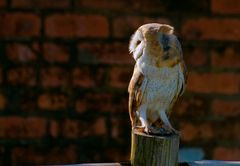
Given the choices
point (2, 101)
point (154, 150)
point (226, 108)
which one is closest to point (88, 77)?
point (2, 101)

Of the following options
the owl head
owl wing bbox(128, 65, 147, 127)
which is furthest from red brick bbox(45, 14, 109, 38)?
the owl head

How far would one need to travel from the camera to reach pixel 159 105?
5.74ft

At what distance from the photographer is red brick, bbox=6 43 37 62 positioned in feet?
8.56

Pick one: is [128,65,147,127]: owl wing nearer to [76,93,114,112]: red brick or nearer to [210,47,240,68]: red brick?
[76,93,114,112]: red brick

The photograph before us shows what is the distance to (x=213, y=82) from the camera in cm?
271

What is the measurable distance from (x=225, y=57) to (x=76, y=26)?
0.64 metres

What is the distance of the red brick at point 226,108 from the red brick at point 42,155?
621 mm

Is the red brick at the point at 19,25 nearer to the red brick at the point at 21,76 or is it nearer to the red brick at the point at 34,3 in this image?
the red brick at the point at 34,3

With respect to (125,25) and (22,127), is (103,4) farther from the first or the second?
(22,127)

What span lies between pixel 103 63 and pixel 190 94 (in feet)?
1.28

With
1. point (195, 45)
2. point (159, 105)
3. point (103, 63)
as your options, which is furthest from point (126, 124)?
point (159, 105)

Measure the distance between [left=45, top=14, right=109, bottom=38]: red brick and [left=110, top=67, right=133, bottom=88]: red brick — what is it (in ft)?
0.51

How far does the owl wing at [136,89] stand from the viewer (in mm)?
1688

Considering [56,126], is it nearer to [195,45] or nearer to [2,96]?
[2,96]
